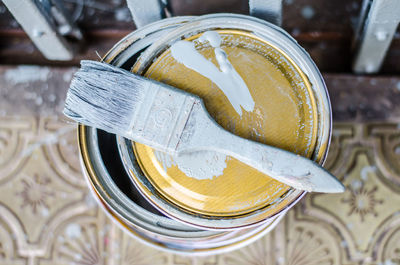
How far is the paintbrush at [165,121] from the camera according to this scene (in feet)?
1.80

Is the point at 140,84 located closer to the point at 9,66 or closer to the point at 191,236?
the point at 191,236

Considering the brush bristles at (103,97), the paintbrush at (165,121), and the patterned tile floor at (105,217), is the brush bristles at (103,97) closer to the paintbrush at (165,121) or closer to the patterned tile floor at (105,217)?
the paintbrush at (165,121)

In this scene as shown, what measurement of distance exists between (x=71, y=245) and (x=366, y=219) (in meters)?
0.69

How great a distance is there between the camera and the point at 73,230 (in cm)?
85

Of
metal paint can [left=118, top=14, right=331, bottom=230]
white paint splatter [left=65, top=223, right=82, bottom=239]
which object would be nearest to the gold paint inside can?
metal paint can [left=118, top=14, right=331, bottom=230]

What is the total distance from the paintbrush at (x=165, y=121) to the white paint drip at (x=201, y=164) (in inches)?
0.9

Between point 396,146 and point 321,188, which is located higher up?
point 396,146

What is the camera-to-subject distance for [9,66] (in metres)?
0.88

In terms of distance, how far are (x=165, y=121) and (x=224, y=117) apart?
0.33 feet

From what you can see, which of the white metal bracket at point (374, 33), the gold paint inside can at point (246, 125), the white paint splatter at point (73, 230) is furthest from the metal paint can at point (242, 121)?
the white paint splatter at point (73, 230)

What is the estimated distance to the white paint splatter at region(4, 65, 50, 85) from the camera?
872 mm

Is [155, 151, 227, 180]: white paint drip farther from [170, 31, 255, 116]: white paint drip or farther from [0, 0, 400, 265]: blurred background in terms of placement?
[0, 0, 400, 265]: blurred background

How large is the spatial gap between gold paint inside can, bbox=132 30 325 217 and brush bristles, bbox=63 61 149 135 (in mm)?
55

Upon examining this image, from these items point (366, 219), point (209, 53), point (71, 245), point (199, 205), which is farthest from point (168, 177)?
point (366, 219)
